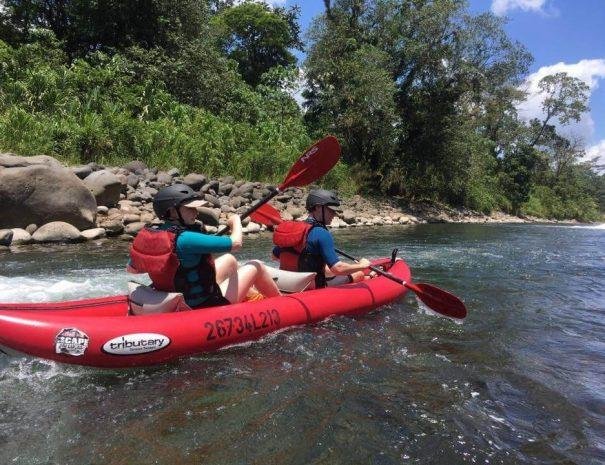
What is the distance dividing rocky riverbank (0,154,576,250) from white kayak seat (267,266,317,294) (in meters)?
5.04

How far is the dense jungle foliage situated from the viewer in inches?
463

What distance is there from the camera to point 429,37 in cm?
1734

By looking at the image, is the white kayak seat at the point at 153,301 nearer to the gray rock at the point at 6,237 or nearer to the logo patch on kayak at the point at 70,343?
the logo patch on kayak at the point at 70,343

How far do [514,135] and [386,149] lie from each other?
1307cm

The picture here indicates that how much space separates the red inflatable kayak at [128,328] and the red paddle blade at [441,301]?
3.38ft

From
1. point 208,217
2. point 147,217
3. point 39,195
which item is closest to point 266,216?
point 39,195

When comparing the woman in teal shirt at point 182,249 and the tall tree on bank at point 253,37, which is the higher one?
the tall tree on bank at point 253,37

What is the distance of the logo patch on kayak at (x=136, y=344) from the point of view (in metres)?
2.94

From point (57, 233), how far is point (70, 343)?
18.6ft

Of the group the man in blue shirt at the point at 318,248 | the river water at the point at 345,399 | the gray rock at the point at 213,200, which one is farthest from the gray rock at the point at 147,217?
the man in blue shirt at the point at 318,248

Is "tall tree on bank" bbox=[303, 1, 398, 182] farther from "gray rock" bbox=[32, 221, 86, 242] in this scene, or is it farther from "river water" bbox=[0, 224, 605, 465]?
"river water" bbox=[0, 224, 605, 465]

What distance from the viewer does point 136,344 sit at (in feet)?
9.83

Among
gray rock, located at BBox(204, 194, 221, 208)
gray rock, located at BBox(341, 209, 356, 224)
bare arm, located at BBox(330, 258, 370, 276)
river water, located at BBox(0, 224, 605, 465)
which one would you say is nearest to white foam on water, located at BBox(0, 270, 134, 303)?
river water, located at BBox(0, 224, 605, 465)

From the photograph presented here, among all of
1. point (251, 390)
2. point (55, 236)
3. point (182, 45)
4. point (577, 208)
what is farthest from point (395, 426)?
point (577, 208)
